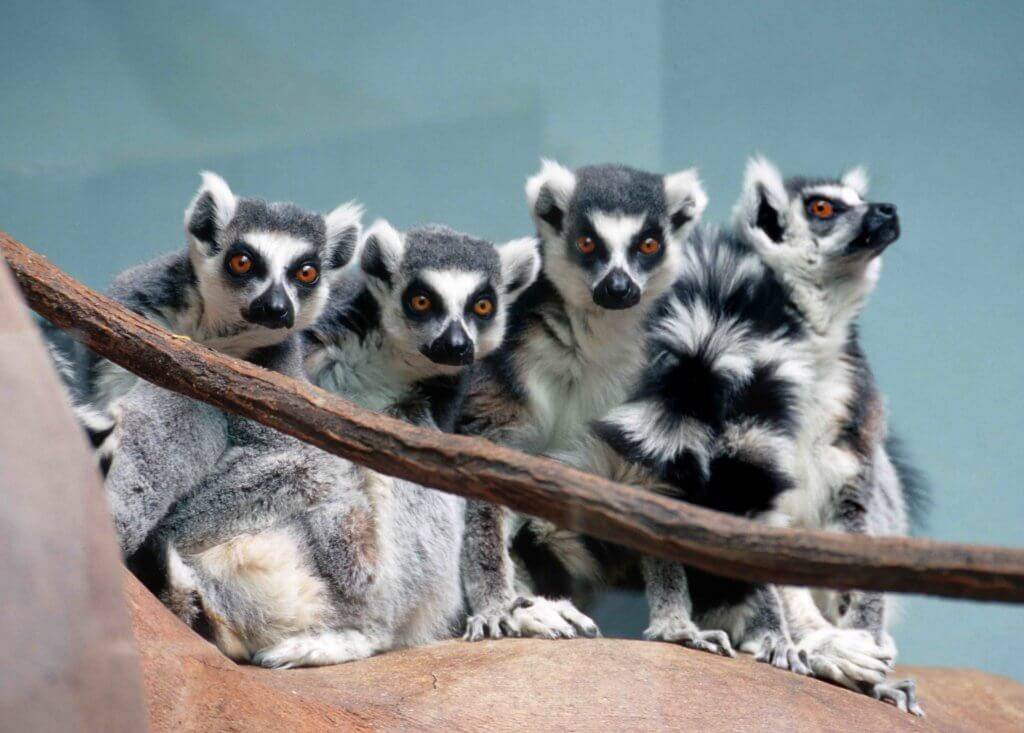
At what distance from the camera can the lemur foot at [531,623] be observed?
8.76 feet

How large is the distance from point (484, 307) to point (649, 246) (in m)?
0.56

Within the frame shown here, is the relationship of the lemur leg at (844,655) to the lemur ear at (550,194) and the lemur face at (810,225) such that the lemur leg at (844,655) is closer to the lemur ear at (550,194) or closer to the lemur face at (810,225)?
the lemur face at (810,225)

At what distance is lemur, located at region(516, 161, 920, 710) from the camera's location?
111 inches

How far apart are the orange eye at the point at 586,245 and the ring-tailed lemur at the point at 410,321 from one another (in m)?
0.19

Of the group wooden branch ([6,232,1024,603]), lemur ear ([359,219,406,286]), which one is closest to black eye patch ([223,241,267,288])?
lemur ear ([359,219,406,286])

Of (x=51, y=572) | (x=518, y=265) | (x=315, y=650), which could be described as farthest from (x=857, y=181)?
(x=51, y=572)

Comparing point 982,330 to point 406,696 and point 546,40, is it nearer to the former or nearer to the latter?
point 546,40

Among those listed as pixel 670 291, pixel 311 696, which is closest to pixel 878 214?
pixel 670 291

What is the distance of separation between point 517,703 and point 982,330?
1.79 m

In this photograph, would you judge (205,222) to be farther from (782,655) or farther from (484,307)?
(782,655)

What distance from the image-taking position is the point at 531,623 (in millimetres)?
2682


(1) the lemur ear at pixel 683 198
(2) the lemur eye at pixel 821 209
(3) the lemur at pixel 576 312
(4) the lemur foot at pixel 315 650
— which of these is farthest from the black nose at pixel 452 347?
(2) the lemur eye at pixel 821 209

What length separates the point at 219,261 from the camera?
256 cm

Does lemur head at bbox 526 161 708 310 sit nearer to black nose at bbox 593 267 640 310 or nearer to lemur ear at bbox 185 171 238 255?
black nose at bbox 593 267 640 310
